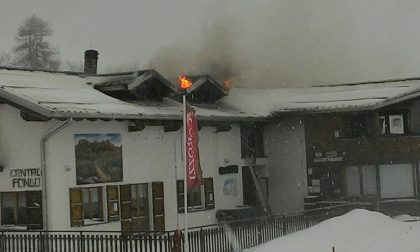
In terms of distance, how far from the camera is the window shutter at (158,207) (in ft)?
69.2

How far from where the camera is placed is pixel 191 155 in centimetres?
1532

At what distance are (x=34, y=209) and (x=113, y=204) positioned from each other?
2.59m

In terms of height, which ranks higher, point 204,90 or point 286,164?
point 204,90

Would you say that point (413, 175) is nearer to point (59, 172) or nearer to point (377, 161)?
point (377, 161)

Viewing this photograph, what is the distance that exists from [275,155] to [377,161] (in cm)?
452

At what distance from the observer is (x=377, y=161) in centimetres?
2633

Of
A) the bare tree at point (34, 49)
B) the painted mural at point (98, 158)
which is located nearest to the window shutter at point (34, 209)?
the painted mural at point (98, 158)

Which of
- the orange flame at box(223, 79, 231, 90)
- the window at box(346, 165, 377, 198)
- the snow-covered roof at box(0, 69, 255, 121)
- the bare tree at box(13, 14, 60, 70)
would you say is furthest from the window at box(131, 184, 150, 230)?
the bare tree at box(13, 14, 60, 70)

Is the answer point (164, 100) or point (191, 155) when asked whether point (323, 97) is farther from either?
point (191, 155)

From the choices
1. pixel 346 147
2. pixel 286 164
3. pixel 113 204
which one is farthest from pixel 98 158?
pixel 346 147

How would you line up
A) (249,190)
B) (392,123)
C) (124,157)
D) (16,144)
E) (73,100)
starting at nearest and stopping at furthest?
(16,144) → (73,100) → (124,157) → (392,123) → (249,190)

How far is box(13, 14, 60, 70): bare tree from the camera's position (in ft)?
223

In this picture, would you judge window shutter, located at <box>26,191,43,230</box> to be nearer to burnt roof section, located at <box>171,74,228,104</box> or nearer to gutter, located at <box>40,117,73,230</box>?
gutter, located at <box>40,117,73,230</box>

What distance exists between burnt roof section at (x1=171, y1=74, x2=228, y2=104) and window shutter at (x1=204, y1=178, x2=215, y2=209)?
3.78 meters
